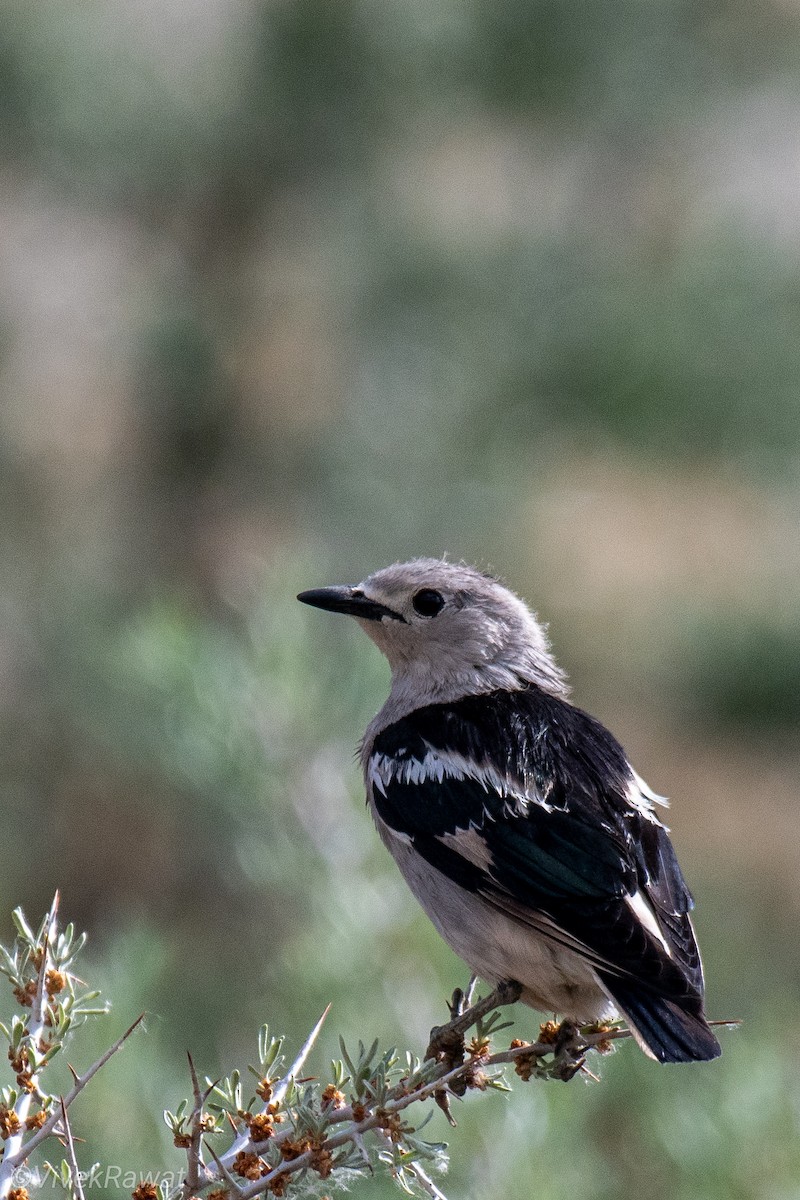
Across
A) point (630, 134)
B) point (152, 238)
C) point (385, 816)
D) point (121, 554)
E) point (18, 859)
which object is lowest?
point (18, 859)

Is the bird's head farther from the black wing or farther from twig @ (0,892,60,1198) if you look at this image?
twig @ (0,892,60,1198)

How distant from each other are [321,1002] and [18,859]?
3.14 metres

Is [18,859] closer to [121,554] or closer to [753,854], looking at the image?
[121,554]

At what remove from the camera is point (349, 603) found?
2.22 m

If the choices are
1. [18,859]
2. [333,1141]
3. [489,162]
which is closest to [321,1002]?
[333,1141]

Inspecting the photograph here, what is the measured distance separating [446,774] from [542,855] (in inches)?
8.3

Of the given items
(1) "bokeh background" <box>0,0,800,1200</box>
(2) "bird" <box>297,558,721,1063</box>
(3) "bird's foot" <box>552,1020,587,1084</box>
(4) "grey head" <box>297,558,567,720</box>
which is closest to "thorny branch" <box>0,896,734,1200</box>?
(3) "bird's foot" <box>552,1020,587,1084</box>

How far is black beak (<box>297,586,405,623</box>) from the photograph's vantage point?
2188 mm

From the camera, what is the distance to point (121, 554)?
5191 millimetres

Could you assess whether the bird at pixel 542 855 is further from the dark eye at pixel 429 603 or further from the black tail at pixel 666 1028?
the dark eye at pixel 429 603

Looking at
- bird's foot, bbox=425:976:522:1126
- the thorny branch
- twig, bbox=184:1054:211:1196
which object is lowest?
bird's foot, bbox=425:976:522:1126

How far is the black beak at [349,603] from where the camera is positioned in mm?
2188

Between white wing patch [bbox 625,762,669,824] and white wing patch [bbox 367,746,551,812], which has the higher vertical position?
white wing patch [bbox 625,762,669,824]

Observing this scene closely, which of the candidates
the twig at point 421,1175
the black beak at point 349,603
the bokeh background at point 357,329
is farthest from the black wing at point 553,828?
the bokeh background at point 357,329
